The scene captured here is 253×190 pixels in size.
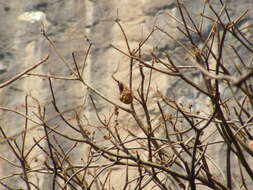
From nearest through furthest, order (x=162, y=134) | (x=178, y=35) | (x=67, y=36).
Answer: (x=162, y=134)
(x=178, y=35)
(x=67, y=36)

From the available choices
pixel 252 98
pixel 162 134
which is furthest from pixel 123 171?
pixel 252 98

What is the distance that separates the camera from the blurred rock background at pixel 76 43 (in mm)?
3193

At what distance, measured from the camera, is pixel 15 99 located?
130 inches

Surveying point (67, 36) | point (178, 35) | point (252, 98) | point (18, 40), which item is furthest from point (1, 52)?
point (252, 98)

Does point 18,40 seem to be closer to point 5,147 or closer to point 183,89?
point 5,147

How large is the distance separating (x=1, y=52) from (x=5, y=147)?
1.89 ft

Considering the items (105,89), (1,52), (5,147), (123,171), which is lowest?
(123,171)

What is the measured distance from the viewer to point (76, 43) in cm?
342

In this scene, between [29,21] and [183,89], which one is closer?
[183,89]

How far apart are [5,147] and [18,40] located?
2.16 feet

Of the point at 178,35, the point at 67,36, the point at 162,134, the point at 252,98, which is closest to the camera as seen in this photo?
the point at 252,98

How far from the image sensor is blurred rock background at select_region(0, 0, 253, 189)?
10.5 ft

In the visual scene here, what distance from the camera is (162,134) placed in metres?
2.96

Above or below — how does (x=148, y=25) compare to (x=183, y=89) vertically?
above
